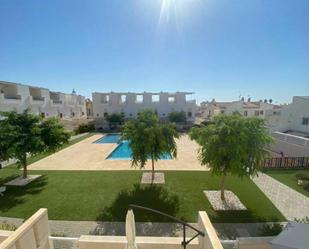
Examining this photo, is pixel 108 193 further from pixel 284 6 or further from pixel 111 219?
pixel 284 6

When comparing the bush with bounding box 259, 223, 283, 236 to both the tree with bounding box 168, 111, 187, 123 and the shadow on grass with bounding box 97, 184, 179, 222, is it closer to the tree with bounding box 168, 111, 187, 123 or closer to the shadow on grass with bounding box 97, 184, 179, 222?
the shadow on grass with bounding box 97, 184, 179, 222

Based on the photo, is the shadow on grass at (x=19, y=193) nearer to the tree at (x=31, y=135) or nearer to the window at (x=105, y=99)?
the tree at (x=31, y=135)

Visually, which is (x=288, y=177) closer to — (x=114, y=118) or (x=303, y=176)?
A: (x=303, y=176)

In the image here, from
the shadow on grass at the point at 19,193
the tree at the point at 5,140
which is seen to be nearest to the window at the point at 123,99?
the shadow on grass at the point at 19,193

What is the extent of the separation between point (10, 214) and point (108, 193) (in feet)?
15.7

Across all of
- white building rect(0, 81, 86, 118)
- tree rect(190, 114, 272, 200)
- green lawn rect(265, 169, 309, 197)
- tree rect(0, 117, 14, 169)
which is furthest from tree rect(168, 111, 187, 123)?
tree rect(0, 117, 14, 169)

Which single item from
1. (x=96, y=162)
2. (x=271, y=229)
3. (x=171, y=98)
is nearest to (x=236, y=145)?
(x=271, y=229)

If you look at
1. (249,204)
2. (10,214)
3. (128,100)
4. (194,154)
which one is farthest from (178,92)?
(10,214)

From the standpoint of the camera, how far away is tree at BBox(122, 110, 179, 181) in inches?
469

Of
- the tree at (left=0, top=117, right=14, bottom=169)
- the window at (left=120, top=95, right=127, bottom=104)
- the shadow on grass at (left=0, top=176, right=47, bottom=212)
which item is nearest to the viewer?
the shadow on grass at (left=0, top=176, right=47, bottom=212)

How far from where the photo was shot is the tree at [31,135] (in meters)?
12.3

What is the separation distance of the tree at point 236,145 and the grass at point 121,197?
2.09 metres

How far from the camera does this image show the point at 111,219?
891 centimetres

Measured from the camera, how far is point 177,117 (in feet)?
132
